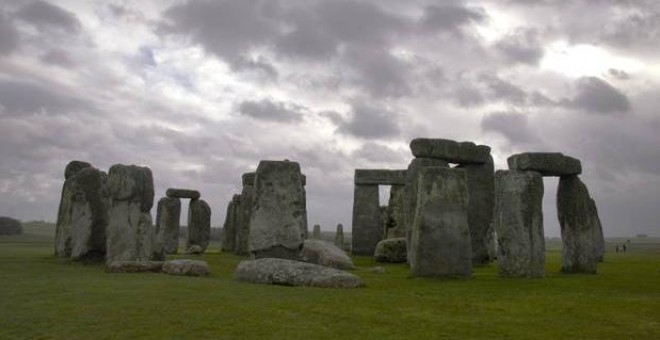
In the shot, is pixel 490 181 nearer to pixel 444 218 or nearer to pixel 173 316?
pixel 444 218

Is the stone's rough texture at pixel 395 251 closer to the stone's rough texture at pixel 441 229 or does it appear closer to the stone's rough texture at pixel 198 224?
the stone's rough texture at pixel 441 229

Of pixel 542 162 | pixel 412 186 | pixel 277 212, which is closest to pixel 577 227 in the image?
pixel 542 162

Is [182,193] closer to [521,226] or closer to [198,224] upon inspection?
[198,224]

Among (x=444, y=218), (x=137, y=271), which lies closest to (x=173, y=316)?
(x=137, y=271)

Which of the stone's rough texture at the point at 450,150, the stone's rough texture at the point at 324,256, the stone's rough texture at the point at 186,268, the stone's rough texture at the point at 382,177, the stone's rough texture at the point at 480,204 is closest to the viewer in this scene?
the stone's rough texture at the point at 186,268

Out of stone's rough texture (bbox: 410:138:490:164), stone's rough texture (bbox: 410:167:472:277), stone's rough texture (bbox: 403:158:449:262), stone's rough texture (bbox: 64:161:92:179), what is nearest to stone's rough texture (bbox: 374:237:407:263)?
stone's rough texture (bbox: 403:158:449:262)

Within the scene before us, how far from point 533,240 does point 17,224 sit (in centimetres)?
5807

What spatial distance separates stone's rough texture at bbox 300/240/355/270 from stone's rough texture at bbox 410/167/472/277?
3293mm

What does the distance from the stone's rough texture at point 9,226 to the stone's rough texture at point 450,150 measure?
50.7 m

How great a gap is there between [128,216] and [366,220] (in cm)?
1337

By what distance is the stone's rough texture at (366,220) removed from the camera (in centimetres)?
2661

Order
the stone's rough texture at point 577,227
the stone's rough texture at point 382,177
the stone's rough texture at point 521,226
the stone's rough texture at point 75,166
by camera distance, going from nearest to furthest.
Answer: the stone's rough texture at point 521,226, the stone's rough texture at point 577,227, the stone's rough texture at point 75,166, the stone's rough texture at point 382,177

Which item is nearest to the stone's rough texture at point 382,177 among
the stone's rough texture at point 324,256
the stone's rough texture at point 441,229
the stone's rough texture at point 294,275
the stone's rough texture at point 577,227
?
the stone's rough texture at point 324,256

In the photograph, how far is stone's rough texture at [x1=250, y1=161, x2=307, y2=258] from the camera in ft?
49.8
